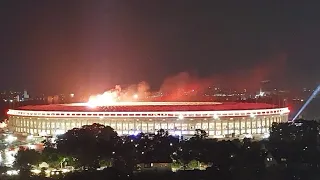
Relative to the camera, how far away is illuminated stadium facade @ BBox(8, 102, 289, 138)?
39.7m

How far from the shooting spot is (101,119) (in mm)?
39844

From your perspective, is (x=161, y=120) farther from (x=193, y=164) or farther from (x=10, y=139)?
(x=10, y=139)

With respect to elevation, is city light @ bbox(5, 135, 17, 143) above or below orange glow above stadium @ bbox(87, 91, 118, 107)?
below

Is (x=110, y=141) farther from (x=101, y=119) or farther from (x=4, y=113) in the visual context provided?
(x=4, y=113)

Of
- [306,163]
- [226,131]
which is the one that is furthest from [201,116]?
[306,163]

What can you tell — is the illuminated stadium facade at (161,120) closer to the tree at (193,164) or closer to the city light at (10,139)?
the city light at (10,139)

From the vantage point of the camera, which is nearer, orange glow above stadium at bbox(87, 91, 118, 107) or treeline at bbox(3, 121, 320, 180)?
treeline at bbox(3, 121, 320, 180)

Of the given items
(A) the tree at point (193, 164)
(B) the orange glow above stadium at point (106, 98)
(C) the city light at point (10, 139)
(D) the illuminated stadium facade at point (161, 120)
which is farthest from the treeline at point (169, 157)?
(B) the orange glow above stadium at point (106, 98)

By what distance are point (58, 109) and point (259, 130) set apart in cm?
1492

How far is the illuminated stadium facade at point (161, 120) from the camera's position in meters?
39.7

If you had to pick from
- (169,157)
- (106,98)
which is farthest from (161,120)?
(106,98)

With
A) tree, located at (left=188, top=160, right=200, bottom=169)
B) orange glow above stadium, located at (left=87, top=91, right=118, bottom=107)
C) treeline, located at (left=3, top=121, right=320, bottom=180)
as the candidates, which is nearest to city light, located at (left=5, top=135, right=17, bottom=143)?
treeline, located at (left=3, top=121, right=320, bottom=180)

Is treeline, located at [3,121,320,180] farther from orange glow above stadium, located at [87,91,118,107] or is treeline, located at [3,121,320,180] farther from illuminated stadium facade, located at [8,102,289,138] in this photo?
orange glow above stadium, located at [87,91,118,107]

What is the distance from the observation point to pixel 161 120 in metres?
39.9
